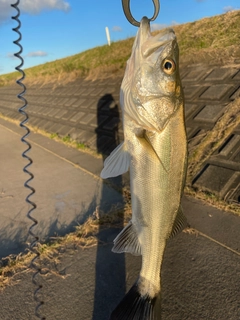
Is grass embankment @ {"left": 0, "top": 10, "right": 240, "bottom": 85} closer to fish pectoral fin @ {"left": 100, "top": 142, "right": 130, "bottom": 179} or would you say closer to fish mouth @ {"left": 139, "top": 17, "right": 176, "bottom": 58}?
fish mouth @ {"left": 139, "top": 17, "right": 176, "bottom": 58}

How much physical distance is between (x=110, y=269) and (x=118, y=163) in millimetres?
1381

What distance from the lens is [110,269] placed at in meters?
2.88

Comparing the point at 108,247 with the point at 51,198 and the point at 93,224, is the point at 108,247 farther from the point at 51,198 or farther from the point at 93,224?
the point at 51,198

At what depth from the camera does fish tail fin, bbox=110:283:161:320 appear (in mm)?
1759

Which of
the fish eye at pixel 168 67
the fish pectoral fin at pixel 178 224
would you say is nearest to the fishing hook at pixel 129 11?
the fish eye at pixel 168 67

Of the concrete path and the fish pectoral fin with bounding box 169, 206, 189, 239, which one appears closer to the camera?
the fish pectoral fin with bounding box 169, 206, 189, 239

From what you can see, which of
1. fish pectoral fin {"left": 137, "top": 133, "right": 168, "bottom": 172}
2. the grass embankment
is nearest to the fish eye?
fish pectoral fin {"left": 137, "top": 133, "right": 168, "bottom": 172}

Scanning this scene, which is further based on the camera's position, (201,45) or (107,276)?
(201,45)

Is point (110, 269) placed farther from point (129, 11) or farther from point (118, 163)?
point (129, 11)

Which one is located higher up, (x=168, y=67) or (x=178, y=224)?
(x=168, y=67)

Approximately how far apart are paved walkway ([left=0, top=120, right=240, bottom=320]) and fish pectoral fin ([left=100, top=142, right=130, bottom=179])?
3.86ft

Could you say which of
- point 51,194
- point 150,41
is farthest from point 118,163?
point 51,194

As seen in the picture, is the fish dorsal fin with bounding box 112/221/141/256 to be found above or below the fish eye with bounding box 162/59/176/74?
below

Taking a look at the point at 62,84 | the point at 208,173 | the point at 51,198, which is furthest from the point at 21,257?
the point at 62,84
